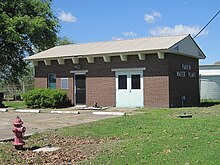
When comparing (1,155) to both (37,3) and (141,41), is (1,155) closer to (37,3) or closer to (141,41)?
(141,41)

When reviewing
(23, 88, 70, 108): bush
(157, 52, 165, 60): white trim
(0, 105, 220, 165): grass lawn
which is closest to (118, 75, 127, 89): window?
(157, 52, 165, 60): white trim

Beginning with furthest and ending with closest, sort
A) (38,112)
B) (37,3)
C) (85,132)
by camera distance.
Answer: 1. (37,3)
2. (38,112)
3. (85,132)

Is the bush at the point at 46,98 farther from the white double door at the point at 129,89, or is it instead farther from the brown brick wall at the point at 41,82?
the white double door at the point at 129,89

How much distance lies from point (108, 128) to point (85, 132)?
0.94 metres

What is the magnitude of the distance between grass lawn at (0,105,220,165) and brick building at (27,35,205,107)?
7.58m

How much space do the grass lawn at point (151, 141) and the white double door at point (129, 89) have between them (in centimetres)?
788

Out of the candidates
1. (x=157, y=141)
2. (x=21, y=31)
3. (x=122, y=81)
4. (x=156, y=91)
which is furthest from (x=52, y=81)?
(x=157, y=141)

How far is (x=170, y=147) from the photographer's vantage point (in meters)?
8.76

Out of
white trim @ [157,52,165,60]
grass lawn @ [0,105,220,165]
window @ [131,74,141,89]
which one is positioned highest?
white trim @ [157,52,165,60]

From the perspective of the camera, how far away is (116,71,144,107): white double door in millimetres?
22359

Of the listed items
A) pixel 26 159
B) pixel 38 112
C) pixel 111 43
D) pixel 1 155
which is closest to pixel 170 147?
pixel 26 159

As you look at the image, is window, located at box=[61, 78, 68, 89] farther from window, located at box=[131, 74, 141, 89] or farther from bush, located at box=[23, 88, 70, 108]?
window, located at box=[131, 74, 141, 89]

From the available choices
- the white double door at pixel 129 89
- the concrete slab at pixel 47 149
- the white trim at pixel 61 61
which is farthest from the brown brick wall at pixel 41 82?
the concrete slab at pixel 47 149

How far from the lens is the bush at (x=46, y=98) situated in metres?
24.0
